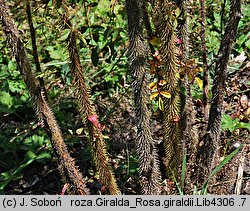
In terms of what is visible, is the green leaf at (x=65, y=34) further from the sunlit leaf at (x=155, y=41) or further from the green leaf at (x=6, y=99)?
the green leaf at (x=6, y=99)

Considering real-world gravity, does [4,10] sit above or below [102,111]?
above

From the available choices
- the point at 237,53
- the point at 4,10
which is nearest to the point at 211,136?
the point at 4,10

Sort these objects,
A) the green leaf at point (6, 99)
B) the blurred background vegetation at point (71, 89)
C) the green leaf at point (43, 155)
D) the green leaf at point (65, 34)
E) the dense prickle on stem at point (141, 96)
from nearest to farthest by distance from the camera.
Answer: the green leaf at point (65, 34) → the dense prickle on stem at point (141, 96) → the green leaf at point (43, 155) → the blurred background vegetation at point (71, 89) → the green leaf at point (6, 99)

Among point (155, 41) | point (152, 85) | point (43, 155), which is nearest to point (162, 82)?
point (152, 85)

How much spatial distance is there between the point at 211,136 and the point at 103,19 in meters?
2.30

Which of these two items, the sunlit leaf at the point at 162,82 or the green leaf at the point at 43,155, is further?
the green leaf at the point at 43,155

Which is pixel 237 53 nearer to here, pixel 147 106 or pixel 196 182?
pixel 196 182

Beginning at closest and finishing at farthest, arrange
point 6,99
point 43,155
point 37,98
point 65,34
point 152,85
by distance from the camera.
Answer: point 65,34
point 37,98
point 152,85
point 43,155
point 6,99

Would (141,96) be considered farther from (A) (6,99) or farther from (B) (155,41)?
(A) (6,99)

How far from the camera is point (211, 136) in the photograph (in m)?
2.25

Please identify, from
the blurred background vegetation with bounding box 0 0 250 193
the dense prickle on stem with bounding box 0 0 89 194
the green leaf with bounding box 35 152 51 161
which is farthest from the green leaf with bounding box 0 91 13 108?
the dense prickle on stem with bounding box 0 0 89 194

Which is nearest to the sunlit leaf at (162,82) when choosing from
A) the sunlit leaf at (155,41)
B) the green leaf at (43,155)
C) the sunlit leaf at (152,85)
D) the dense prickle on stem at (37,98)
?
the sunlit leaf at (152,85)

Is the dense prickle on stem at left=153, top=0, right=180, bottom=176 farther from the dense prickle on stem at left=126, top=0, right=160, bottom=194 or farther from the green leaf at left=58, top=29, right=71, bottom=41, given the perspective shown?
the green leaf at left=58, top=29, right=71, bottom=41

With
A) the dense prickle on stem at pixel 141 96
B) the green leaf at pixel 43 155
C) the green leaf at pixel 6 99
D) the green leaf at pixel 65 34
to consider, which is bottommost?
the green leaf at pixel 43 155
